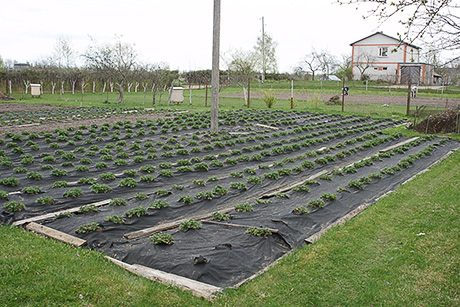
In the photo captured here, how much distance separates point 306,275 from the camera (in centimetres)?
441

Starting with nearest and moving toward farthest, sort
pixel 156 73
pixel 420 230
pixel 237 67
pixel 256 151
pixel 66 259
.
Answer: pixel 66 259 → pixel 420 230 → pixel 256 151 → pixel 156 73 → pixel 237 67

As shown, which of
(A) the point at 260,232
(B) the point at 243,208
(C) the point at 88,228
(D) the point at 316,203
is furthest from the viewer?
(D) the point at 316,203

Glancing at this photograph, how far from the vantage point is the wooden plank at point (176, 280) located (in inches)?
156

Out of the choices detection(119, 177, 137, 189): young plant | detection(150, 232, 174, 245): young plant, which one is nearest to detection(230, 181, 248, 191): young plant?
detection(119, 177, 137, 189): young plant

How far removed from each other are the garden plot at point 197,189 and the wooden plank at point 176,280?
0.13 meters

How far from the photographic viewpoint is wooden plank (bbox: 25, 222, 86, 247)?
5.09m

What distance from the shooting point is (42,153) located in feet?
33.0

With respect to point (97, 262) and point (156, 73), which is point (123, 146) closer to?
point (97, 262)

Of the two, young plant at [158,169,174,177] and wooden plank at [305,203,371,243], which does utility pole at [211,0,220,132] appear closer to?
young plant at [158,169,174,177]

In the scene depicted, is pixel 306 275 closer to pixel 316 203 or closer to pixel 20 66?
pixel 316 203

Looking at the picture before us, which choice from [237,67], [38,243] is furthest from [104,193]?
[237,67]

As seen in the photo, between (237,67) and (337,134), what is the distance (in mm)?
17978

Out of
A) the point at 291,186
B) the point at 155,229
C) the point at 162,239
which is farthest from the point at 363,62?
the point at 162,239

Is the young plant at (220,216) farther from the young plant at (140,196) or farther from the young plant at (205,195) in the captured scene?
the young plant at (140,196)
